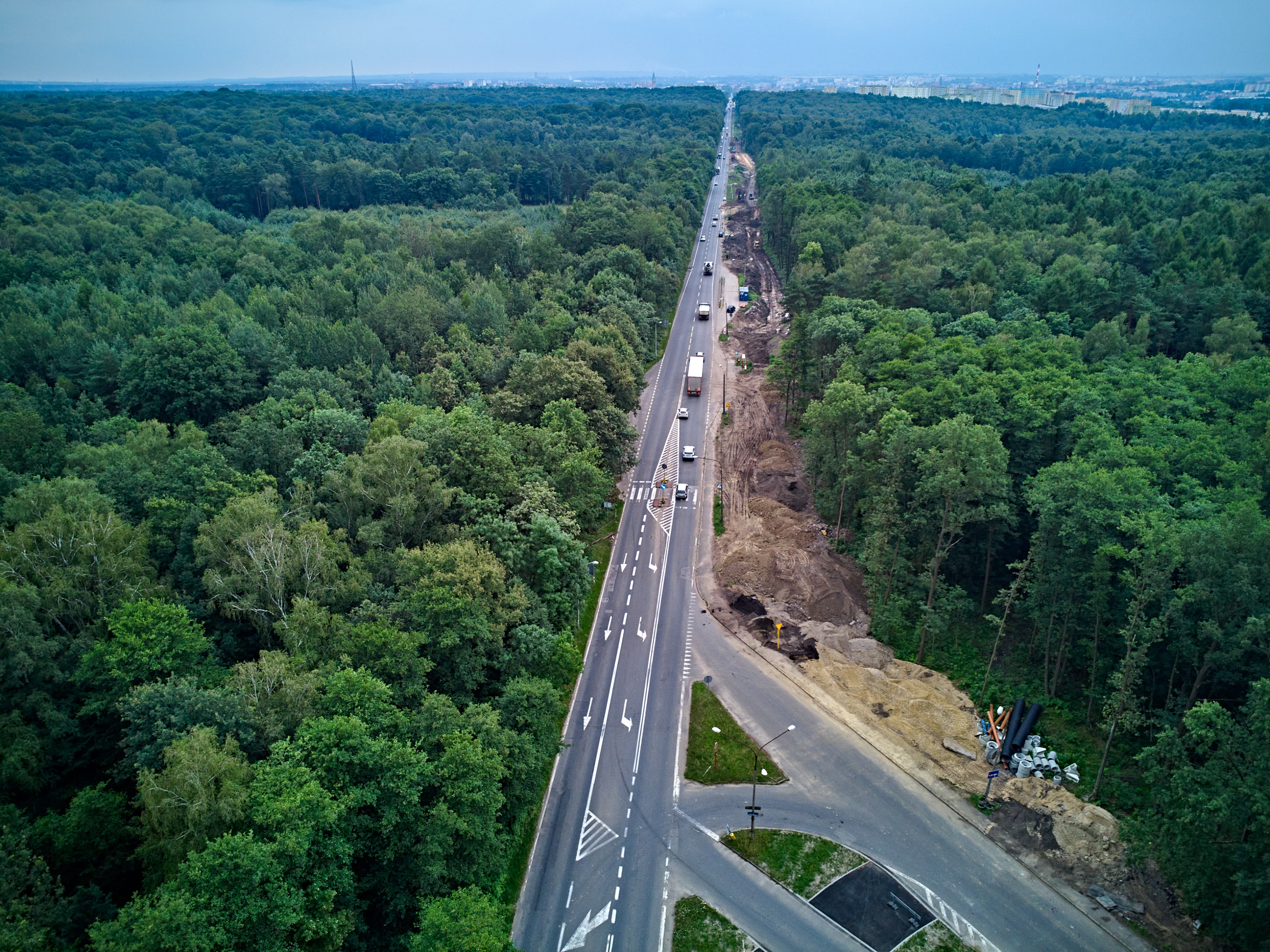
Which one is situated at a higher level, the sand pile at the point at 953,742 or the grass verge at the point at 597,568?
the grass verge at the point at 597,568

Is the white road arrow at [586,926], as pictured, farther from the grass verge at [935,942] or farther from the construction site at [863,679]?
the construction site at [863,679]

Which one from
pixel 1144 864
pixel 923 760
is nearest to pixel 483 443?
pixel 923 760

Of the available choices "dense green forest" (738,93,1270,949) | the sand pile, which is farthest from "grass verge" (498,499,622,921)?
"dense green forest" (738,93,1270,949)

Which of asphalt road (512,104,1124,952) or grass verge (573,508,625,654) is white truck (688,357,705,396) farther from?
asphalt road (512,104,1124,952)

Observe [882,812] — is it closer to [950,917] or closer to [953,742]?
[950,917]

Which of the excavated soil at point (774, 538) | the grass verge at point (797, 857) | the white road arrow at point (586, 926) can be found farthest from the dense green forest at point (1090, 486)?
the white road arrow at point (586, 926)

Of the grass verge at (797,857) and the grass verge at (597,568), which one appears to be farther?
the grass verge at (597,568)

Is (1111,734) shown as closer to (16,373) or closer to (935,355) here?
(935,355)
